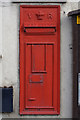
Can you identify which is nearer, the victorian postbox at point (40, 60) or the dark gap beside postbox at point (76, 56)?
the dark gap beside postbox at point (76, 56)

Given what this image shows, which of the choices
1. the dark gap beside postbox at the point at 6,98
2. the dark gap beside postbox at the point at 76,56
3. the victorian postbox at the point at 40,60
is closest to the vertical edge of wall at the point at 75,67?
the dark gap beside postbox at the point at 76,56

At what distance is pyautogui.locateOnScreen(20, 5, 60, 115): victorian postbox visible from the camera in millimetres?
4875

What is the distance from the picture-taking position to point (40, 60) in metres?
4.91

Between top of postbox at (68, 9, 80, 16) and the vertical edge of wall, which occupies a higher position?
top of postbox at (68, 9, 80, 16)

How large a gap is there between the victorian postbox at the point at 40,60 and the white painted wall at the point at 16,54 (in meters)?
0.11

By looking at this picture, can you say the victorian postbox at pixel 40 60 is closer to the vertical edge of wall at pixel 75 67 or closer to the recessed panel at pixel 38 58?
the recessed panel at pixel 38 58

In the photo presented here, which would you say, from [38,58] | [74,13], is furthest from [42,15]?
[38,58]

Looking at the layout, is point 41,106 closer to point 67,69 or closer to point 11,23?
point 67,69

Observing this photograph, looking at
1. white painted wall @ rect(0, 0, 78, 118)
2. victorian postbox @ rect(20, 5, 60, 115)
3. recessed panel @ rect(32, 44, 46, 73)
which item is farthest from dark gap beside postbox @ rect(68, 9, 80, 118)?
recessed panel @ rect(32, 44, 46, 73)

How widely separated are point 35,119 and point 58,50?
1551mm

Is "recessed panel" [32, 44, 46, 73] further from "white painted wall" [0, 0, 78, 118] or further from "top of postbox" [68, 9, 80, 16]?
"top of postbox" [68, 9, 80, 16]

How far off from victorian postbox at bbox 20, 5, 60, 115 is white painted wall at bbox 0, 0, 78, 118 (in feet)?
0.35

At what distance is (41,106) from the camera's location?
16.2 ft

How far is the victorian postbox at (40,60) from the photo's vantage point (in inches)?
192
